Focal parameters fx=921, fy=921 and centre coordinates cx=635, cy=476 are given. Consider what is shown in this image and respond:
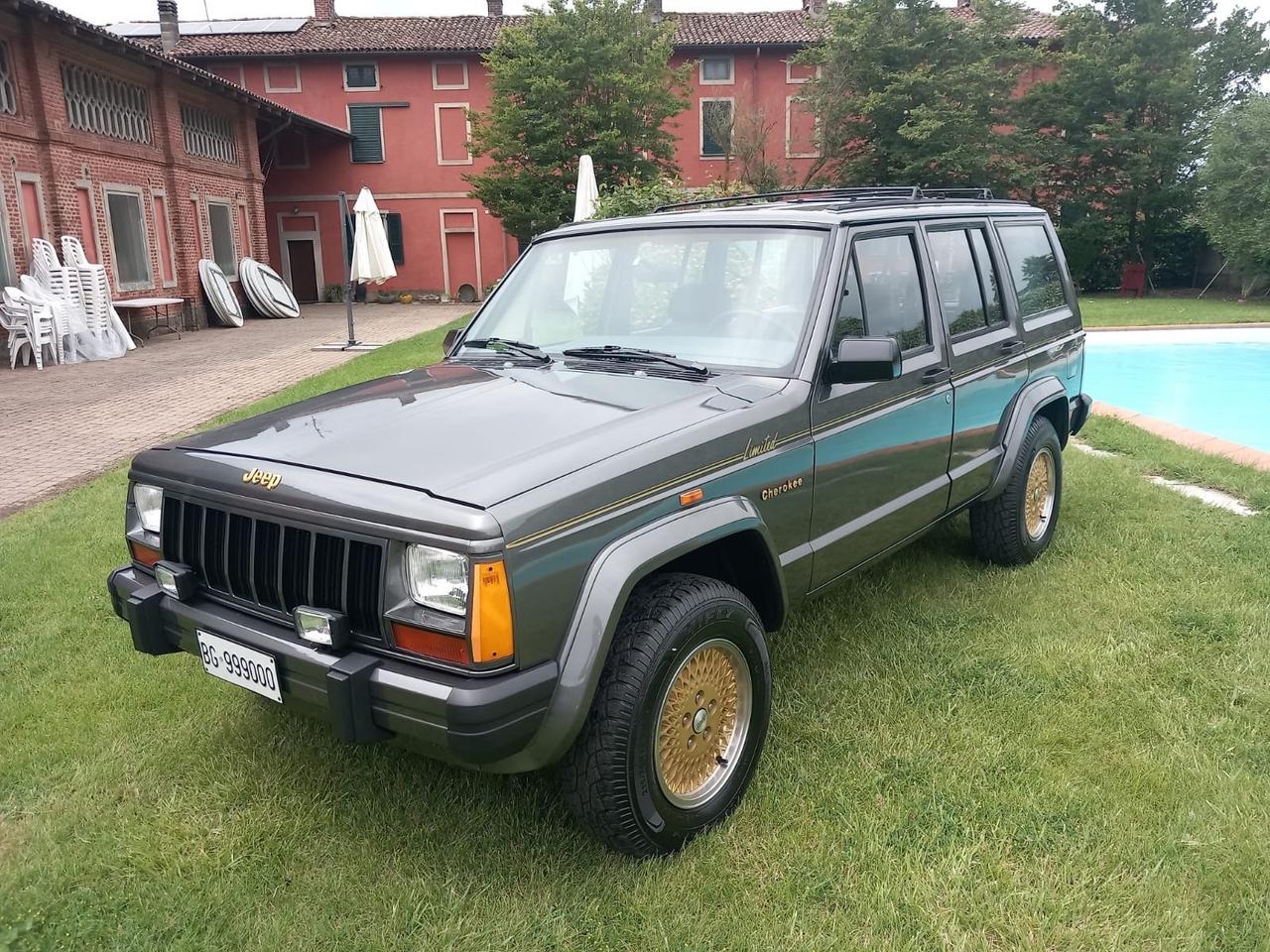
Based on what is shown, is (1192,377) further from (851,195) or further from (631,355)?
(631,355)

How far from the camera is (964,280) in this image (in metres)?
4.34

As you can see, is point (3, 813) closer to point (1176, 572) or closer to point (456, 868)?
point (456, 868)

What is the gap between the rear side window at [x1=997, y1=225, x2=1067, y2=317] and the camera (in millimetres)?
4789

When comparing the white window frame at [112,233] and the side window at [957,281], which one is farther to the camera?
the white window frame at [112,233]

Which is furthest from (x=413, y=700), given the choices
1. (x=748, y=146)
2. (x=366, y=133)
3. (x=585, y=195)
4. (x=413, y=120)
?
(x=366, y=133)

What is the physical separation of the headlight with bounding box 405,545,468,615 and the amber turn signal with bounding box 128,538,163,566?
1.21m

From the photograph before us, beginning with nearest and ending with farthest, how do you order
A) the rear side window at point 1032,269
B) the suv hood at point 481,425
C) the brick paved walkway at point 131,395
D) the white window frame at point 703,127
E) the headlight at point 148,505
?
the suv hood at point 481,425 → the headlight at point 148,505 → the rear side window at point 1032,269 → the brick paved walkway at point 131,395 → the white window frame at point 703,127

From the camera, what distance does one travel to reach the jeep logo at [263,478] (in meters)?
2.53

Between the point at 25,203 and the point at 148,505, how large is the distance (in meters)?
15.3

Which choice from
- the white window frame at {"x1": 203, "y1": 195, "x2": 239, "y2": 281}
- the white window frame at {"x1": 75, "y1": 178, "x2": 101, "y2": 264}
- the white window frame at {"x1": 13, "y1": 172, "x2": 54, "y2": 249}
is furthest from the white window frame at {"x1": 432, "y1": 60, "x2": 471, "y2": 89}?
the white window frame at {"x1": 13, "y1": 172, "x2": 54, "y2": 249}

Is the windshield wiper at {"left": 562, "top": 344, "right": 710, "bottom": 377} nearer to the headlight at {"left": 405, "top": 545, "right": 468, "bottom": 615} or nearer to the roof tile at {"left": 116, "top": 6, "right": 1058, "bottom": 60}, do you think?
the headlight at {"left": 405, "top": 545, "right": 468, "bottom": 615}

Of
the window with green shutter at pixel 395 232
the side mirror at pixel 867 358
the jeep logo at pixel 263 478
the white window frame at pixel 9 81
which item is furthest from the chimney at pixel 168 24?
the side mirror at pixel 867 358

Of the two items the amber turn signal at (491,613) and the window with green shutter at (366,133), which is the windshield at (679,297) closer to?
the amber turn signal at (491,613)

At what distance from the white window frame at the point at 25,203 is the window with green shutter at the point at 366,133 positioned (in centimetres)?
1579
